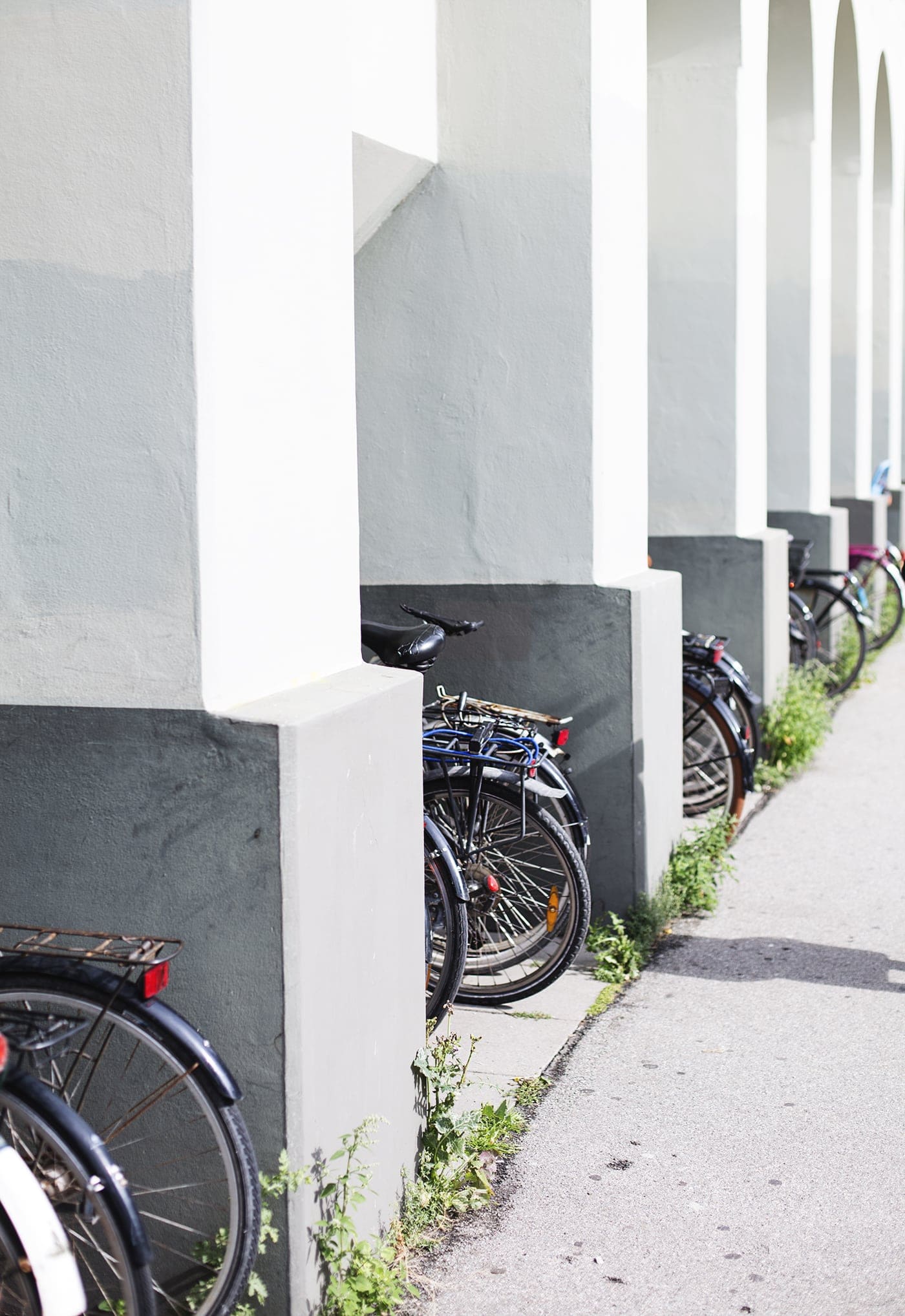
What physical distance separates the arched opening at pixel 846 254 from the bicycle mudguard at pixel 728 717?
22.2 ft

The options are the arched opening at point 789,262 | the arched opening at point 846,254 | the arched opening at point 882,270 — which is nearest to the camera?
the arched opening at point 789,262

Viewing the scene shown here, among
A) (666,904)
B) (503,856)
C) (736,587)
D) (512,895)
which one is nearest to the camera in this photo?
(503,856)

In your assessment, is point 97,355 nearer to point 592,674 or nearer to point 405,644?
point 405,644

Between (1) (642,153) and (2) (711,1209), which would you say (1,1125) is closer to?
(2) (711,1209)

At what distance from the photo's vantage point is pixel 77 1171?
8.37 ft

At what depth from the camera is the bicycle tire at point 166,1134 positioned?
281 cm

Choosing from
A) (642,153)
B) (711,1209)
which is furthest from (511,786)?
(642,153)

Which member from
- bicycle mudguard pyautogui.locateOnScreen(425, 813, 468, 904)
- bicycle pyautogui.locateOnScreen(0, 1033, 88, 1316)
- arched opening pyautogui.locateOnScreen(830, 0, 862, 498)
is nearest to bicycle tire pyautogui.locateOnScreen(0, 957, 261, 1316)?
bicycle pyautogui.locateOnScreen(0, 1033, 88, 1316)

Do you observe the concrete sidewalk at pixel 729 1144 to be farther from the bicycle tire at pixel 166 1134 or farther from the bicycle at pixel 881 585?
the bicycle at pixel 881 585

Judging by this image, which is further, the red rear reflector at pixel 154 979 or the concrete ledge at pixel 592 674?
the concrete ledge at pixel 592 674

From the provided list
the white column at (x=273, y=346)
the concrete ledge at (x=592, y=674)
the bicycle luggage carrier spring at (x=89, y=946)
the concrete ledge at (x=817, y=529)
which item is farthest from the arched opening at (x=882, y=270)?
the bicycle luggage carrier spring at (x=89, y=946)

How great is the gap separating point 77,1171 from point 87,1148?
49mm

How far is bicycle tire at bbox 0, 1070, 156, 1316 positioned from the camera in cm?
255

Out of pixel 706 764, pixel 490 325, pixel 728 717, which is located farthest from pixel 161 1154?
pixel 706 764
